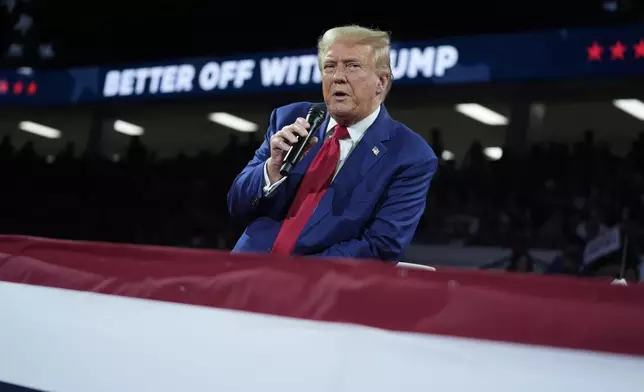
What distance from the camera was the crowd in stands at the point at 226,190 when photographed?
3.41 meters

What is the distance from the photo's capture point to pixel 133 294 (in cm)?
60

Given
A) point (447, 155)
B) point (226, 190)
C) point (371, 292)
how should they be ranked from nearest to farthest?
point (371, 292), point (447, 155), point (226, 190)

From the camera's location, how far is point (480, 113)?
→ 3.84 m

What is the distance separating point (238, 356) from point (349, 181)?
475 mm

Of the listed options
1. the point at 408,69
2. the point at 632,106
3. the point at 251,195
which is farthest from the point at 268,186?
the point at 632,106

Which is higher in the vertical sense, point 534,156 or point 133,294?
point 534,156

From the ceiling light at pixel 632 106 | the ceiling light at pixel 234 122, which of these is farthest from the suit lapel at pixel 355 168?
the ceiling light at pixel 234 122

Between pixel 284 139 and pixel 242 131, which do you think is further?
pixel 242 131

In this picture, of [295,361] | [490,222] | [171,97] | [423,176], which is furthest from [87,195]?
[295,361]

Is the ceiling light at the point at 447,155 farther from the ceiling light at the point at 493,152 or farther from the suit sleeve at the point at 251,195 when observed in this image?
the suit sleeve at the point at 251,195

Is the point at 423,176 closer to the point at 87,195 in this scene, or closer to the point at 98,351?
the point at 98,351

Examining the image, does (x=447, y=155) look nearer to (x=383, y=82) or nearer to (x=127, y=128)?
(x=127, y=128)

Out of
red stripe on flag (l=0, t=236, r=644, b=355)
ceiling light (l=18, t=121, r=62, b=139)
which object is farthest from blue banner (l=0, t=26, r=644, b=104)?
red stripe on flag (l=0, t=236, r=644, b=355)

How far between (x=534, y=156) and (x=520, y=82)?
17.0 inches
